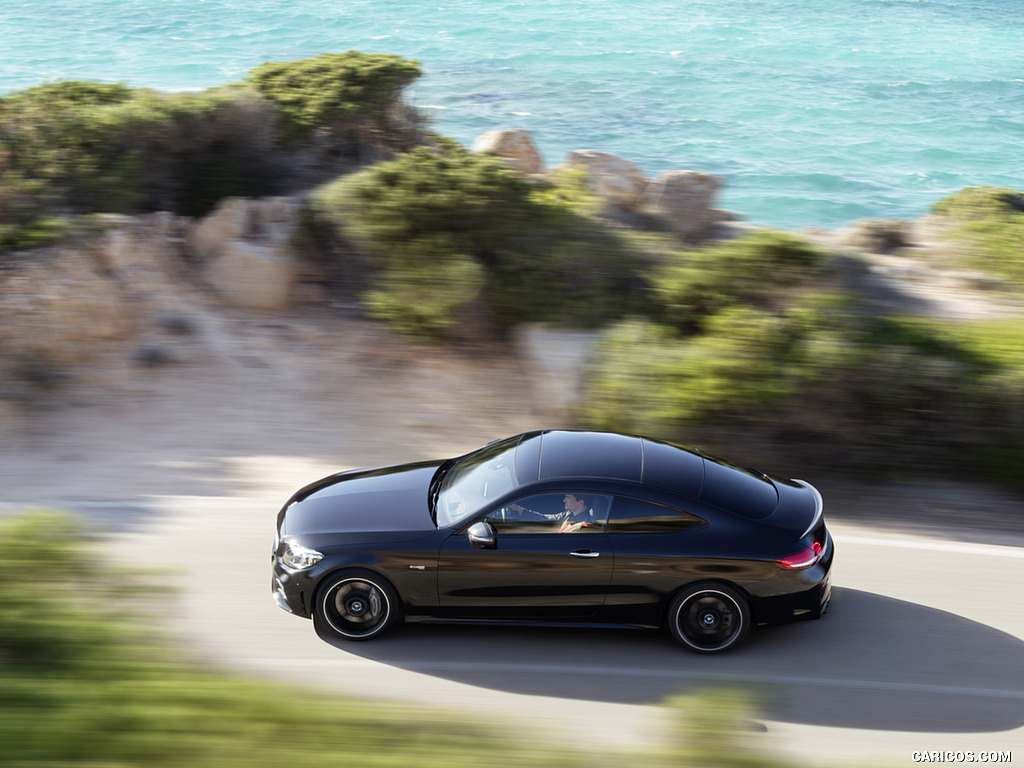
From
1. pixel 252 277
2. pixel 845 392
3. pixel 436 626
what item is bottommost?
pixel 436 626

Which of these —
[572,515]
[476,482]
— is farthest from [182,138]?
[572,515]

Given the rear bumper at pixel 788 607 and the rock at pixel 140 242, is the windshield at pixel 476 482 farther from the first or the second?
the rock at pixel 140 242

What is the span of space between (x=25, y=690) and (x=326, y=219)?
10.8 meters

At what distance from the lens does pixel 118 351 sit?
1128 cm

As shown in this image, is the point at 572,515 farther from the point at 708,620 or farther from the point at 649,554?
the point at 708,620

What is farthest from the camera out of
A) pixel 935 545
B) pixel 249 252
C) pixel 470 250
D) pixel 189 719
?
pixel 249 252

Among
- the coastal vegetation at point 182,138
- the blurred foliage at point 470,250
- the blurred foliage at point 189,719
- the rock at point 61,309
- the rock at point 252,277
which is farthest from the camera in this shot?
the coastal vegetation at point 182,138

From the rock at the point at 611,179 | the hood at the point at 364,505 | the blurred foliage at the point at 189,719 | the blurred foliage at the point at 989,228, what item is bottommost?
the hood at the point at 364,505

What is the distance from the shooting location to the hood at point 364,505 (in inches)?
258

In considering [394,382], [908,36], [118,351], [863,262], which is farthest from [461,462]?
[908,36]

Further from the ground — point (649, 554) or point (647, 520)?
point (647, 520)

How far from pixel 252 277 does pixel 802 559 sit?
8494 mm

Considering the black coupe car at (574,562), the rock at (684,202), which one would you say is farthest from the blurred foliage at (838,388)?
the rock at (684,202)

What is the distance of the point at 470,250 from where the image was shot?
38.6ft
